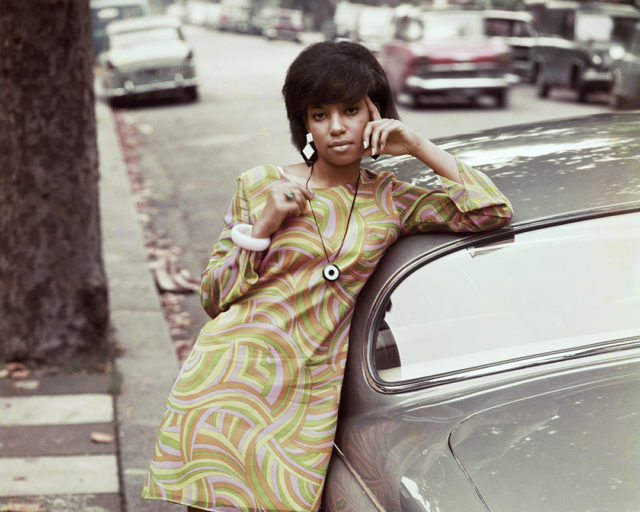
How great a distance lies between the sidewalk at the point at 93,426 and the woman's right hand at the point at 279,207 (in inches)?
76.3

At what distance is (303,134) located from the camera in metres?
2.72

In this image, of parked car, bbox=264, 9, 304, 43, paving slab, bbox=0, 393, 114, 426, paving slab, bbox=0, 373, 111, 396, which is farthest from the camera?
parked car, bbox=264, 9, 304, 43

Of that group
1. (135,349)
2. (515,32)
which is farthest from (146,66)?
(135,349)

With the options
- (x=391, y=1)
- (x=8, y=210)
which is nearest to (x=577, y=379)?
(x=8, y=210)

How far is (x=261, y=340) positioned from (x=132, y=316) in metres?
4.12

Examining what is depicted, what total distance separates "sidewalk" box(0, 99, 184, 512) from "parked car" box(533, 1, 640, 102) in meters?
13.6

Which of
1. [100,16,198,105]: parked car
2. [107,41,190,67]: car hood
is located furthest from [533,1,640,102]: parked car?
[107,41,190,67]: car hood

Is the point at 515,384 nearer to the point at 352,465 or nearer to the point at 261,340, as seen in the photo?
the point at 352,465

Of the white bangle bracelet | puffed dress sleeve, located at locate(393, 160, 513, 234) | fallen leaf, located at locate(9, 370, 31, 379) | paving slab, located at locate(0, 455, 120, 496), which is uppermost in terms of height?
puffed dress sleeve, located at locate(393, 160, 513, 234)

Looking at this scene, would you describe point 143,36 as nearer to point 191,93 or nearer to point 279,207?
point 191,93

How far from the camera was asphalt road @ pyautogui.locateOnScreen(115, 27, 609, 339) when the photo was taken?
32.0ft

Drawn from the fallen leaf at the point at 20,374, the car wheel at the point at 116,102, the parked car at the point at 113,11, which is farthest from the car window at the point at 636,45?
the parked car at the point at 113,11

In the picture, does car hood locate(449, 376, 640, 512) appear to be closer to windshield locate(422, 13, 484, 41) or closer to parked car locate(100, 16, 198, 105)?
windshield locate(422, 13, 484, 41)

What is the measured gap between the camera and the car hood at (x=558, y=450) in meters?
1.90
